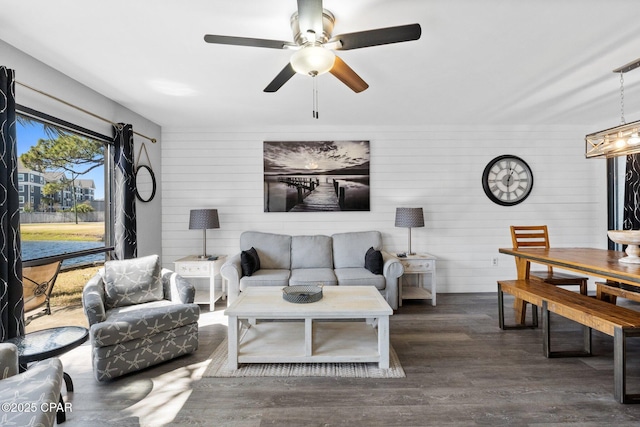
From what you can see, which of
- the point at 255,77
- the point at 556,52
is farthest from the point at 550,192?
the point at 255,77

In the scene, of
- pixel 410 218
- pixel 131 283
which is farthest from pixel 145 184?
pixel 410 218

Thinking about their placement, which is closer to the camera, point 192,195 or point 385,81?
point 385,81

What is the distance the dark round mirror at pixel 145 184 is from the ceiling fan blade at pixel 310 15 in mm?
3371

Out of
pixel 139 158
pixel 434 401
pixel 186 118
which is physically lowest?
pixel 434 401

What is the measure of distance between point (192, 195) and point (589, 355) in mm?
4938

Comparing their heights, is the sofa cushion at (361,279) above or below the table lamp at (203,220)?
below

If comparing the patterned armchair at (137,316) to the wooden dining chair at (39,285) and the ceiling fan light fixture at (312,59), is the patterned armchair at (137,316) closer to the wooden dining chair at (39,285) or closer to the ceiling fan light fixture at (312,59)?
the wooden dining chair at (39,285)

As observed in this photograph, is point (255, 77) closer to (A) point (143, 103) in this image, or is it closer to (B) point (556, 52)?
(A) point (143, 103)

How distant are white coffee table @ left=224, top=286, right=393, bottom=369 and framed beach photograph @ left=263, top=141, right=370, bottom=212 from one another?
192 cm

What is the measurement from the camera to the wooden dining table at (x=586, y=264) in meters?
2.23

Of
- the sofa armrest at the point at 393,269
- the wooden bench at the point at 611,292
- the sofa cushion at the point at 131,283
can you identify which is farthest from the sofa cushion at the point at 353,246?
the wooden bench at the point at 611,292

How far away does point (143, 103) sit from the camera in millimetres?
3682

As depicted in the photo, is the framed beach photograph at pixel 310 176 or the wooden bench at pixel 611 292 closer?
the wooden bench at pixel 611 292

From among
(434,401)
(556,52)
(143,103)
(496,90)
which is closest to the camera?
(434,401)
